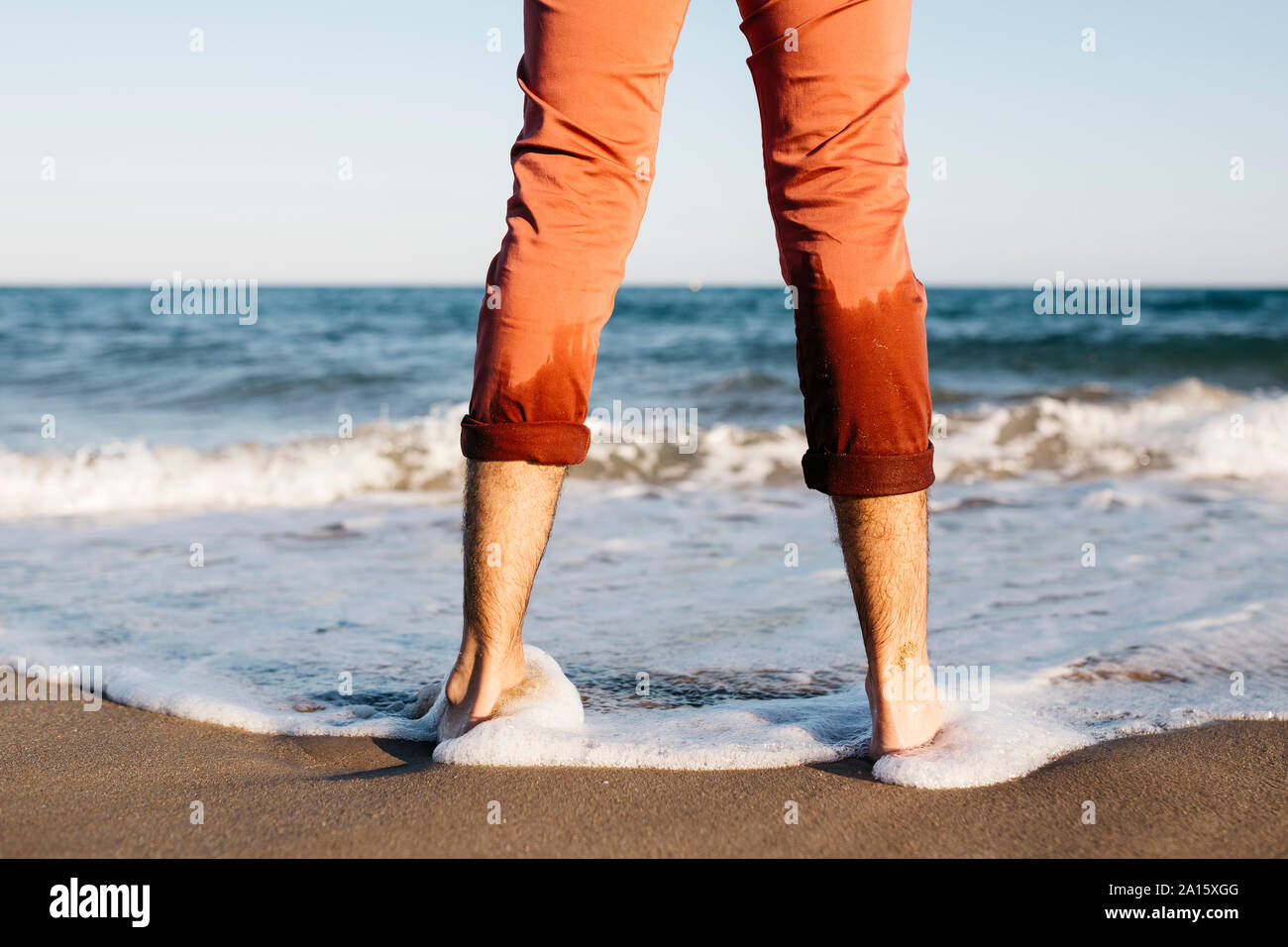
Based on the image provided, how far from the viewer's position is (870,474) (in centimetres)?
124

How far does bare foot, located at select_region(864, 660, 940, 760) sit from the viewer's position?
4.28ft

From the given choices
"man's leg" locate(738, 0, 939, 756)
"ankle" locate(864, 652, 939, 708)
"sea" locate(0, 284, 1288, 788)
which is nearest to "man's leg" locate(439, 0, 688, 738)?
"man's leg" locate(738, 0, 939, 756)

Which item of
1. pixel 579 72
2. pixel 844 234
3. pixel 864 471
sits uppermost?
pixel 579 72

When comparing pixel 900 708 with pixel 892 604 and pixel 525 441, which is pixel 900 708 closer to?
pixel 892 604

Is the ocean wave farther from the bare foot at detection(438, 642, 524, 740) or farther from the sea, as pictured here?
the bare foot at detection(438, 642, 524, 740)

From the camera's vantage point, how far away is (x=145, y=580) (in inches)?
104

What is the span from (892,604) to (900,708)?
0.14m

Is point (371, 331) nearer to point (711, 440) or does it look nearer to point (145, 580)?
point (711, 440)

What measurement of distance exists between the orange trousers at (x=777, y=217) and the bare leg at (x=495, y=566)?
4 cm

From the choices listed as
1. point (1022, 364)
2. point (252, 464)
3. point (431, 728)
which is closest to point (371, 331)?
point (1022, 364)

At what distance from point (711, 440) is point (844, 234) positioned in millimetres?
4153

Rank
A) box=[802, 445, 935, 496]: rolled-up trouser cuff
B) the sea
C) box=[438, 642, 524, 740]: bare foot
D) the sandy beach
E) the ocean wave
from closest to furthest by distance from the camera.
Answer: the sandy beach
box=[802, 445, 935, 496]: rolled-up trouser cuff
box=[438, 642, 524, 740]: bare foot
the sea
the ocean wave

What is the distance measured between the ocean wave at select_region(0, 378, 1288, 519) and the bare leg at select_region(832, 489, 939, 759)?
3.11 meters

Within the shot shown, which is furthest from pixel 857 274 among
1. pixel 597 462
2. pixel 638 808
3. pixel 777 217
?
pixel 597 462
